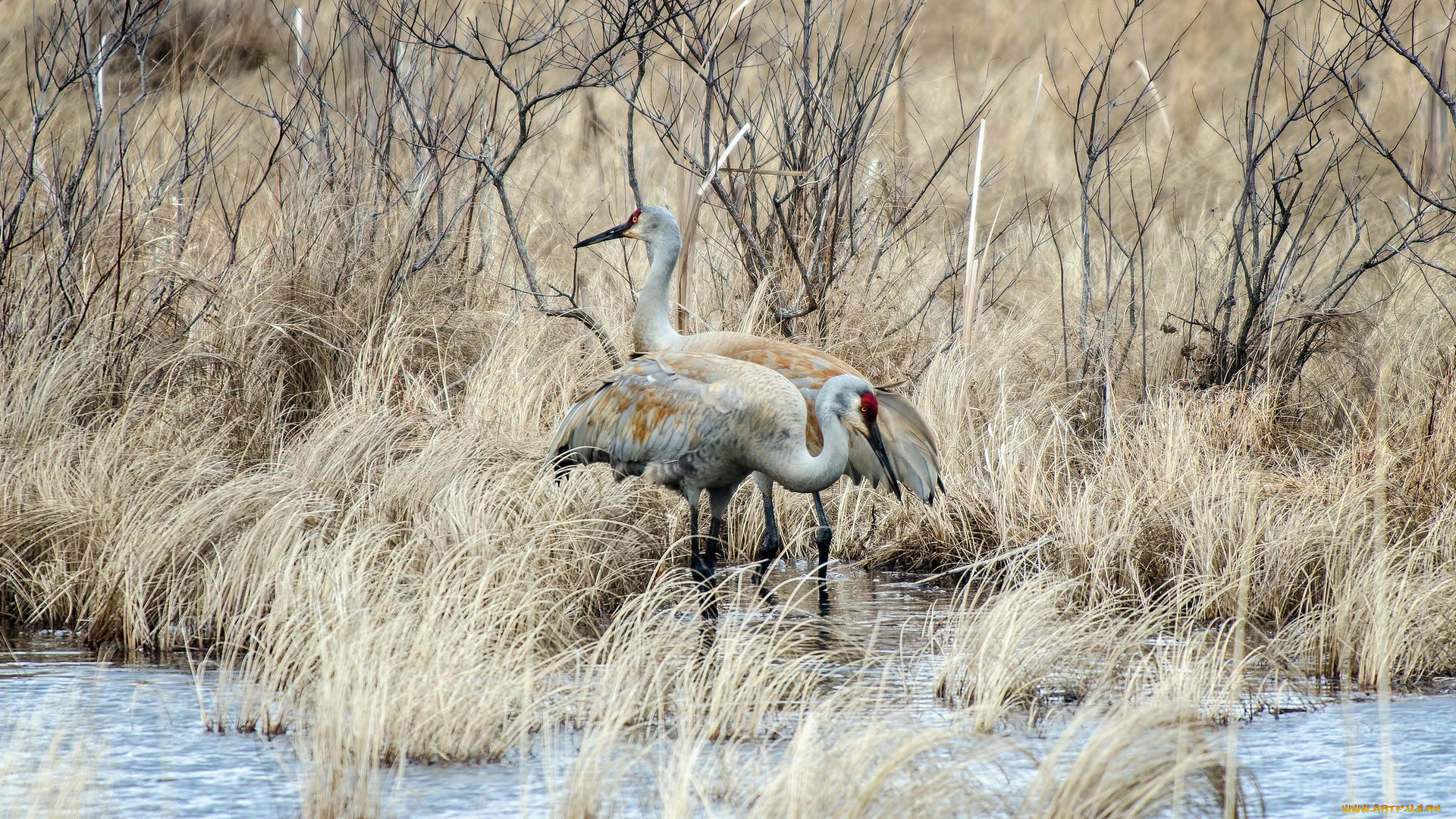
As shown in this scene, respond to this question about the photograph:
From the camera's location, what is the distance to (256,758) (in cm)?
421

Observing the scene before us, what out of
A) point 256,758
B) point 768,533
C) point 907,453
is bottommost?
point 256,758

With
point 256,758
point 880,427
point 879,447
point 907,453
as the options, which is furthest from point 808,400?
point 256,758

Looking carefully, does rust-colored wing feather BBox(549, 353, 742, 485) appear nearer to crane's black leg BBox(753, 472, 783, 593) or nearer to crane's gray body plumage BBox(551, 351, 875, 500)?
crane's gray body plumage BBox(551, 351, 875, 500)

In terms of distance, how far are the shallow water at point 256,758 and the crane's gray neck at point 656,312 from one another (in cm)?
253

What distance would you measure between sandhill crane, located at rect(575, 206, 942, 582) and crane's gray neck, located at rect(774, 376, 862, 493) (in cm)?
20

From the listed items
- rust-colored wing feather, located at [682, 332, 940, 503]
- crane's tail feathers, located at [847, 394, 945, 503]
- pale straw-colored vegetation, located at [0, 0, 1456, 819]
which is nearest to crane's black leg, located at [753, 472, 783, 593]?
pale straw-colored vegetation, located at [0, 0, 1456, 819]

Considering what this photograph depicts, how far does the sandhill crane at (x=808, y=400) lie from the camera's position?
6.41m

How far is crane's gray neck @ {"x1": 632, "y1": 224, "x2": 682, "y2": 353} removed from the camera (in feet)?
24.1

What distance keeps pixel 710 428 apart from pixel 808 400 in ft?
2.36

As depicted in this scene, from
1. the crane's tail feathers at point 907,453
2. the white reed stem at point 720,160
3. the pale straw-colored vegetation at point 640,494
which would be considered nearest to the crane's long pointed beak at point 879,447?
the pale straw-colored vegetation at point 640,494

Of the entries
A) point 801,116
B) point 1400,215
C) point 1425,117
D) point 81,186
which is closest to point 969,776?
point 801,116

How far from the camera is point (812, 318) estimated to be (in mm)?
8617

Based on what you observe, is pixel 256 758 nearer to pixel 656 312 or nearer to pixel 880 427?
pixel 880 427

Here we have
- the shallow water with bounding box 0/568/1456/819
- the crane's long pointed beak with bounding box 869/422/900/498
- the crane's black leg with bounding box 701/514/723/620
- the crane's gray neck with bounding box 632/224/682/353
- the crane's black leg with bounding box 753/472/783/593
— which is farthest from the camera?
the crane's gray neck with bounding box 632/224/682/353
